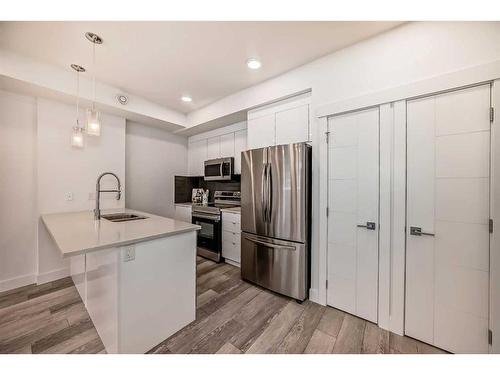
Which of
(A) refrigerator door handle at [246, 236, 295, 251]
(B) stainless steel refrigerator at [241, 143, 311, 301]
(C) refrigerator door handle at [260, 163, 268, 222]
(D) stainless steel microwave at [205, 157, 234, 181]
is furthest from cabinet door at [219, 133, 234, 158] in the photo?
(A) refrigerator door handle at [246, 236, 295, 251]

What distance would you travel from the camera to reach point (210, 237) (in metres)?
3.36

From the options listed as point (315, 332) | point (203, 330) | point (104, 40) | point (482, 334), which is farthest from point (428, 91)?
point (104, 40)

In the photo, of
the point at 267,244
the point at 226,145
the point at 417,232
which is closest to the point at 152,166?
the point at 226,145

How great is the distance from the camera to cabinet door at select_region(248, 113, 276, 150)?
2.65m

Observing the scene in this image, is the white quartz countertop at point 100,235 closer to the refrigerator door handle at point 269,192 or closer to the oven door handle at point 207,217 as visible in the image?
the refrigerator door handle at point 269,192

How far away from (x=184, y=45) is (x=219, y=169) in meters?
1.97

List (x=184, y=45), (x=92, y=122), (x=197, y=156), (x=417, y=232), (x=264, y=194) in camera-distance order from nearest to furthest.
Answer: (x=417, y=232)
(x=184, y=45)
(x=92, y=122)
(x=264, y=194)
(x=197, y=156)

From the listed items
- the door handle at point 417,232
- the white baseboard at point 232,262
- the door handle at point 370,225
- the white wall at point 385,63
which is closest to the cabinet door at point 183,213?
the white baseboard at point 232,262

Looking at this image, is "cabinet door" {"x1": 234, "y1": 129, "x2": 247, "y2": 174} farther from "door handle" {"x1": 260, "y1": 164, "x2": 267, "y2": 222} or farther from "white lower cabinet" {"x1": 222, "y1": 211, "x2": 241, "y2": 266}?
"door handle" {"x1": 260, "y1": 164, "x2": 267, "y2": 222}

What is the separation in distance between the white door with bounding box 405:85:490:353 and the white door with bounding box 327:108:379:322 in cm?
26

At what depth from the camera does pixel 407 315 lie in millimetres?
1675

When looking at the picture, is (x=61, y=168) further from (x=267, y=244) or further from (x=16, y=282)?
(x=267, y=244)

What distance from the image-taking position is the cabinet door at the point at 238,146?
3412 mm

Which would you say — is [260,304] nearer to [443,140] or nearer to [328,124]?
[328,124]
